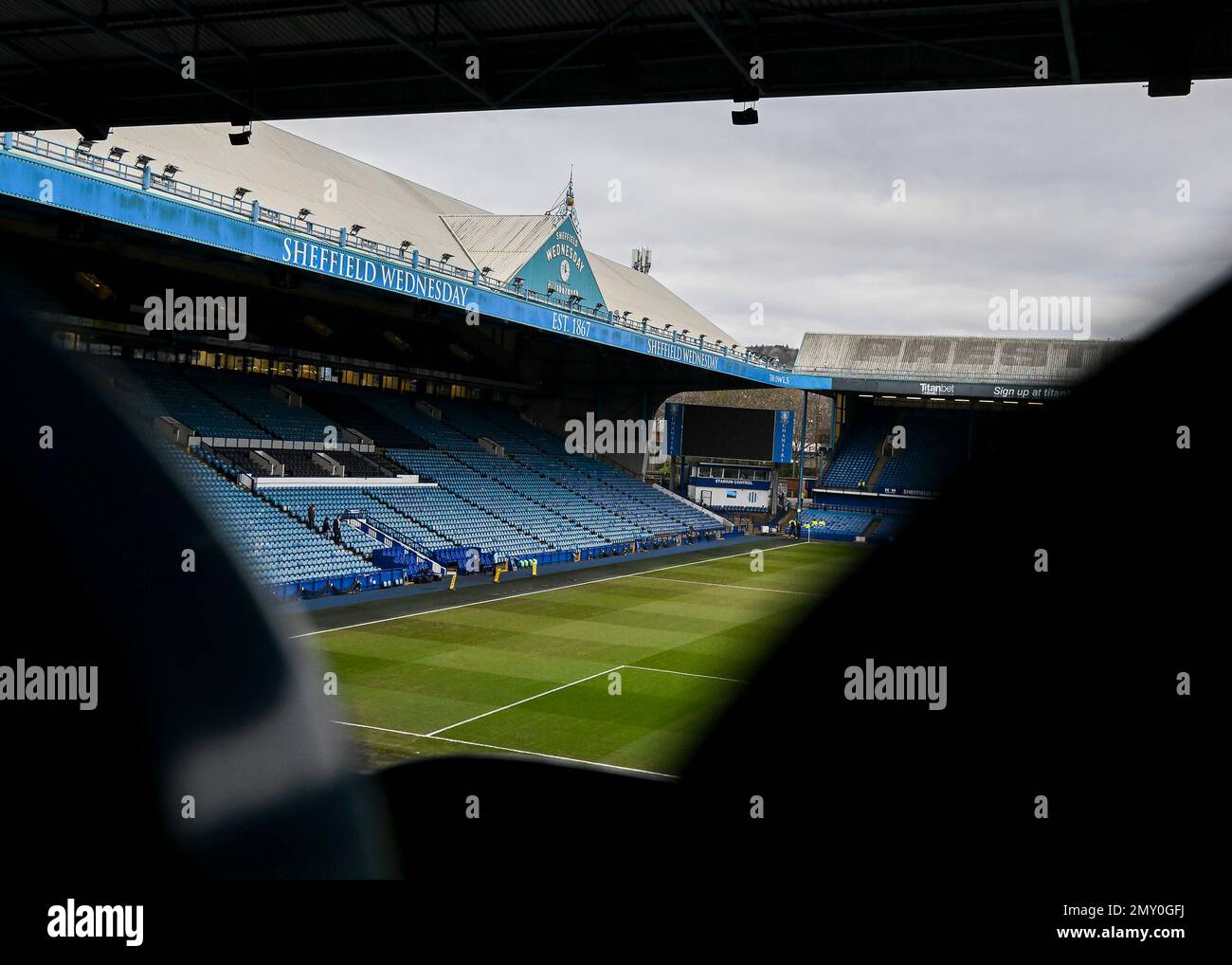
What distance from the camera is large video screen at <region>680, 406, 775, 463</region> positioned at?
176 feet

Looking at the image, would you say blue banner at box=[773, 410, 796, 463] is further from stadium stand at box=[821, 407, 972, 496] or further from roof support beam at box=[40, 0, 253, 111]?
roof support beam at box=[40, 0, 253, 111]

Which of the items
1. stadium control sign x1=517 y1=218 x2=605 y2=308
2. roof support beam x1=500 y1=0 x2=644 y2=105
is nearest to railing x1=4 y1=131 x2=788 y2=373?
stadium control sign x1=517 y1=218 x2=605 y2=308

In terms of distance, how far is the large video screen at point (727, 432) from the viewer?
176ft

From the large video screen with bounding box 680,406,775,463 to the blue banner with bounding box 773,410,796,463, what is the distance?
0.27m

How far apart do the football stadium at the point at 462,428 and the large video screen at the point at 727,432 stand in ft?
0.40

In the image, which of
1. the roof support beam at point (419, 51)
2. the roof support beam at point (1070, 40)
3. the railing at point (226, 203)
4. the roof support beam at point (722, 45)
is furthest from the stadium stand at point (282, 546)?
the roof support beam at point (1070, 40)

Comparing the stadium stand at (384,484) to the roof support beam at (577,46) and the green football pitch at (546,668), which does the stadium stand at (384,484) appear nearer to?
the green football pitch at (546,668)

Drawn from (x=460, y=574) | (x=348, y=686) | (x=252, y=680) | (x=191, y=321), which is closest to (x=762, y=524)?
(x=460, y=574)

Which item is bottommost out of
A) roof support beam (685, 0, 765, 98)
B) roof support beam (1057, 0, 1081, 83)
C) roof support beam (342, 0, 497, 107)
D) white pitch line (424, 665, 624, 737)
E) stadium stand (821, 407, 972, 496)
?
white pitch line (424, 665, 624, 737)

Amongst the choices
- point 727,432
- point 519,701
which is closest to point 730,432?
point 727,432

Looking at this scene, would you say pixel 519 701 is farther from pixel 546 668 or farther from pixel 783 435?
pixel 783 435

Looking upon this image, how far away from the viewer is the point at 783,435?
53031 millimetres

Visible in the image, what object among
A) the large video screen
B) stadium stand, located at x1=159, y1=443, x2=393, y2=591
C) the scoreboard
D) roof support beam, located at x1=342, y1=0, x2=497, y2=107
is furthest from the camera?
the large video screen
